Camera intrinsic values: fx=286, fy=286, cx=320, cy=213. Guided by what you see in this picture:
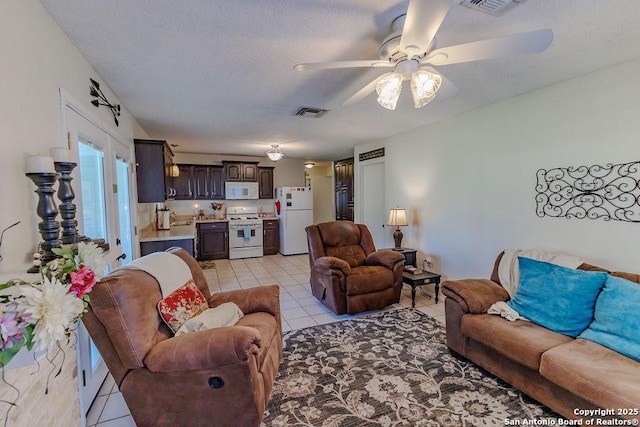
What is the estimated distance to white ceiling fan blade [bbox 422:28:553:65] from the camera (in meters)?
1.31

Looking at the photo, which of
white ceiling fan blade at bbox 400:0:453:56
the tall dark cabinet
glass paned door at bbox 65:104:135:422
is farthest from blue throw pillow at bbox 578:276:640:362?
the tall dark cabinet

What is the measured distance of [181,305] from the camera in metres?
1.86

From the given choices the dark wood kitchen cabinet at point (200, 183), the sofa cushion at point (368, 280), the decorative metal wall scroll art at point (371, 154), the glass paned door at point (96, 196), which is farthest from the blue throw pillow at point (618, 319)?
the dark wood kitchen cabinet at point (200, 183)

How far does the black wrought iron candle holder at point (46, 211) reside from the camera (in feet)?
4.04

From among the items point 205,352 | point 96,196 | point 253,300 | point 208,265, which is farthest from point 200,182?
point 205,352

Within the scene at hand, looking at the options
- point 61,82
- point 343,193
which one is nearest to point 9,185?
point 61,82

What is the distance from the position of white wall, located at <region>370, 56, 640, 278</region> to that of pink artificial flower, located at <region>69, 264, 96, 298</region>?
3.46 meters

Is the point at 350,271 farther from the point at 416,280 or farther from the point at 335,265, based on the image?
the point at 416,280

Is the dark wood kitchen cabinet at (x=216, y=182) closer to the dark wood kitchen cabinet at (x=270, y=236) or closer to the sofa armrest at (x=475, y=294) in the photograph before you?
the dark wood kitchen cabinet at (x=270, y=236)

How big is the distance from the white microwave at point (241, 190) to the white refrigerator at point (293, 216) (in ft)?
1.92

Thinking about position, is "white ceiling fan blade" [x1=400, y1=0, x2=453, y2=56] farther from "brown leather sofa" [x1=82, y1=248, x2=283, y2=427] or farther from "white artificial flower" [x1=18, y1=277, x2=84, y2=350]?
"brown leather sofa" [x1=82, y1=248, x2=283, y2=427]

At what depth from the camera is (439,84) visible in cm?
174

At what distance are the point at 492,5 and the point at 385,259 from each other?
2.59 m

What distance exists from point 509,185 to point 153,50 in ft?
11.6
